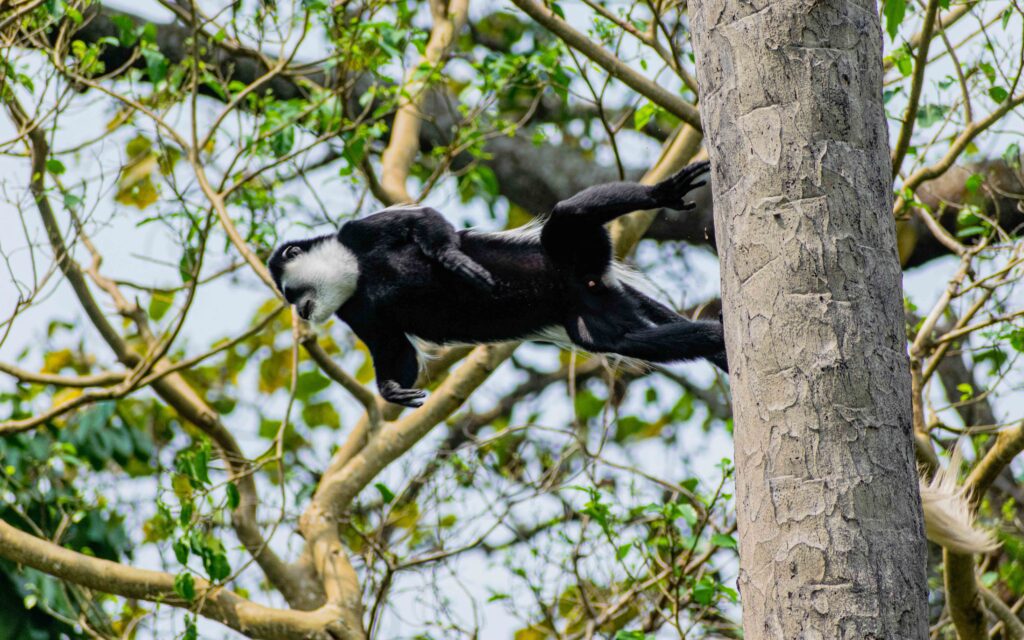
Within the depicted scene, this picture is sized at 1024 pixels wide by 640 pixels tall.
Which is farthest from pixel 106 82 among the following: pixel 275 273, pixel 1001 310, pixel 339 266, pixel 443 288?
pixel 1001 310

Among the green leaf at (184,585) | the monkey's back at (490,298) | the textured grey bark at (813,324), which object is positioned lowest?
the textured grey bark at (813,324)

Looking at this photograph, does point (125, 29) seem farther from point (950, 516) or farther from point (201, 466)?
point (950, 516)

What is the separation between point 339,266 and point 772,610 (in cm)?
179

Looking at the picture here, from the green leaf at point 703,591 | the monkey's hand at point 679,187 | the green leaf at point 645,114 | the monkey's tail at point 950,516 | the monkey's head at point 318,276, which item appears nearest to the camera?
the monkey's hand at point 679,187

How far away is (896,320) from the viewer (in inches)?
54.2

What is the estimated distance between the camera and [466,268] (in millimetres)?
2611

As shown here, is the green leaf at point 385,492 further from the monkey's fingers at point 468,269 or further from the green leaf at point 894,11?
the green leaf at point 894,11

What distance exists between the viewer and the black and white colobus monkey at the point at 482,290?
265 cm

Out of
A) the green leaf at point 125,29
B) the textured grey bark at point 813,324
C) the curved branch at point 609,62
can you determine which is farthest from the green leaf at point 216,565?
the textured grey bark at point 813,324

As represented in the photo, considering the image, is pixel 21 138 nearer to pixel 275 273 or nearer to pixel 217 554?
pixel 275 273

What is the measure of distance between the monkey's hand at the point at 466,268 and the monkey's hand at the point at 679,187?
1.44ft

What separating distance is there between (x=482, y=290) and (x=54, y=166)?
1571mm

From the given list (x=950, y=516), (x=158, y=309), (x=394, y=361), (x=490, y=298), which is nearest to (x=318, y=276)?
(x=394, y=361)

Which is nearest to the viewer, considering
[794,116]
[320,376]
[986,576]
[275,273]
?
[794,116]
